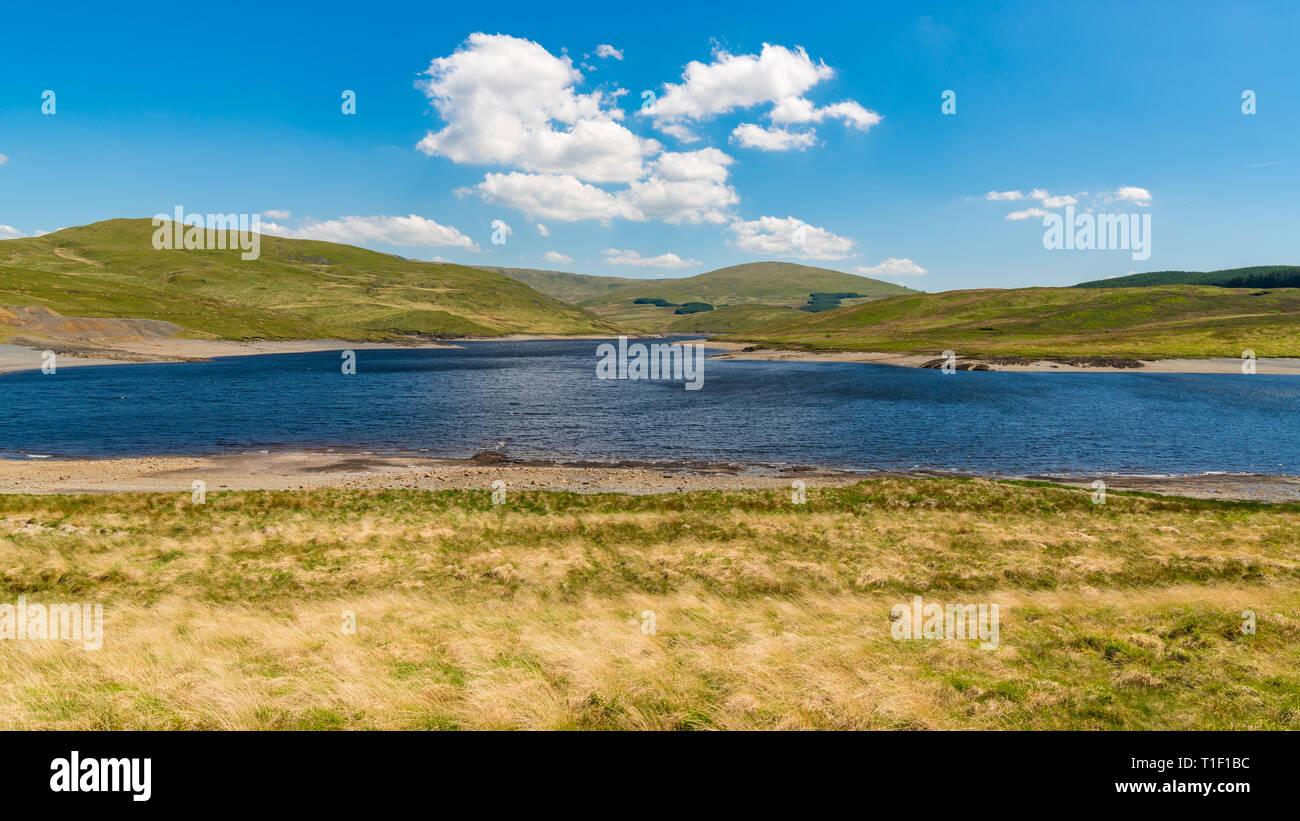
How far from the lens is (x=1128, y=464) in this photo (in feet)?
168

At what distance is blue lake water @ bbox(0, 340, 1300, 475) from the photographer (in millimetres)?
55406

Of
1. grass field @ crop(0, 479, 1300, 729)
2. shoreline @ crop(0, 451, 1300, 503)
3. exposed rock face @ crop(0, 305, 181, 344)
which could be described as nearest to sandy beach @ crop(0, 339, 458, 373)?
exposed rock face @ crop(0, 305, 181, 344)

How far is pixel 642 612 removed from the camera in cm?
1783

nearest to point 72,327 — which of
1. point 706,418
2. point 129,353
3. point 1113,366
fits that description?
point 129,353

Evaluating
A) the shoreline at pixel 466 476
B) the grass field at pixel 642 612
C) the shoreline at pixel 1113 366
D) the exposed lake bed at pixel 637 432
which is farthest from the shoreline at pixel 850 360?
the grass field at pixel 642 612

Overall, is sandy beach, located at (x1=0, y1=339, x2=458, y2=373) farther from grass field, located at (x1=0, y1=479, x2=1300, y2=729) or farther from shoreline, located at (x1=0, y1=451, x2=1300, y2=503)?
grass field, located at (x1=0, y1=479, x2=1300, y2=729)

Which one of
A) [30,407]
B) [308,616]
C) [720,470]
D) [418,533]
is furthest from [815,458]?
[30,407]

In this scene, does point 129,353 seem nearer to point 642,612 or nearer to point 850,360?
point 642,612

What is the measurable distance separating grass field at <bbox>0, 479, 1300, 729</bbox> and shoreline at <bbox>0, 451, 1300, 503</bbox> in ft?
22.9

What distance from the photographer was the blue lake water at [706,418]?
55406 mm

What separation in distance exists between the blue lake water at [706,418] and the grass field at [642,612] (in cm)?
2281

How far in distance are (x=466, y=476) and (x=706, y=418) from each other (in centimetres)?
3847
